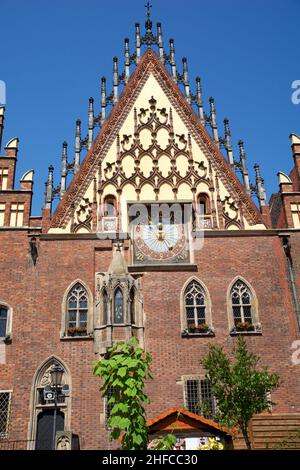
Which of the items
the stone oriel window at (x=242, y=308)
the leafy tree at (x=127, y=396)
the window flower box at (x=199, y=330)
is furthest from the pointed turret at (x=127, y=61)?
the leafy tree at (x=127, y=396)

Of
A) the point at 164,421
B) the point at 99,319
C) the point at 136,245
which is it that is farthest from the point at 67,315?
the point at 164,421

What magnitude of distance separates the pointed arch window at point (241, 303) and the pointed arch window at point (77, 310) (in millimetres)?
5118

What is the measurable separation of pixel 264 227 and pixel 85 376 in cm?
839

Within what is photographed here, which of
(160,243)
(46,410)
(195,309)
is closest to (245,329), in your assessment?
(195,309)

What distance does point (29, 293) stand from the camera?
17859 millimetres

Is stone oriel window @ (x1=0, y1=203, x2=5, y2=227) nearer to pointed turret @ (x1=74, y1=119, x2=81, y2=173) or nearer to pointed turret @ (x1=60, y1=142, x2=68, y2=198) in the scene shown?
pointed turret @ (x1=60, y1=142, x2=68, y2=198)

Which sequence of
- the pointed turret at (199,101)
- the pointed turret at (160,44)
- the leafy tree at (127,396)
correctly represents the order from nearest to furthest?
the leafy tree at (127,396) < the pointed turret at (199,101) < the pointed turret at (160,44)

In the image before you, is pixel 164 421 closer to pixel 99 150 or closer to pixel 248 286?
pixel 248 286

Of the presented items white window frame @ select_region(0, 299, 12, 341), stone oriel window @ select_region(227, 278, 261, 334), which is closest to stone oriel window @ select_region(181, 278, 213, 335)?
stone oriel window @ select_region(227, 278, 261, 334)

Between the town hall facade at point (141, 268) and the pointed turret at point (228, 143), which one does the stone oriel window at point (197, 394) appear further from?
the pointed turret at point (228, 143)

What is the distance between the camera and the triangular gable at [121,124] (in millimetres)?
19625

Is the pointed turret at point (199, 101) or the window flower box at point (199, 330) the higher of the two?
the pointed turret at point (199, 101)

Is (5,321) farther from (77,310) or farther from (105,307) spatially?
(105,307)

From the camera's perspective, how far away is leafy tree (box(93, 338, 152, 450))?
983 cm
